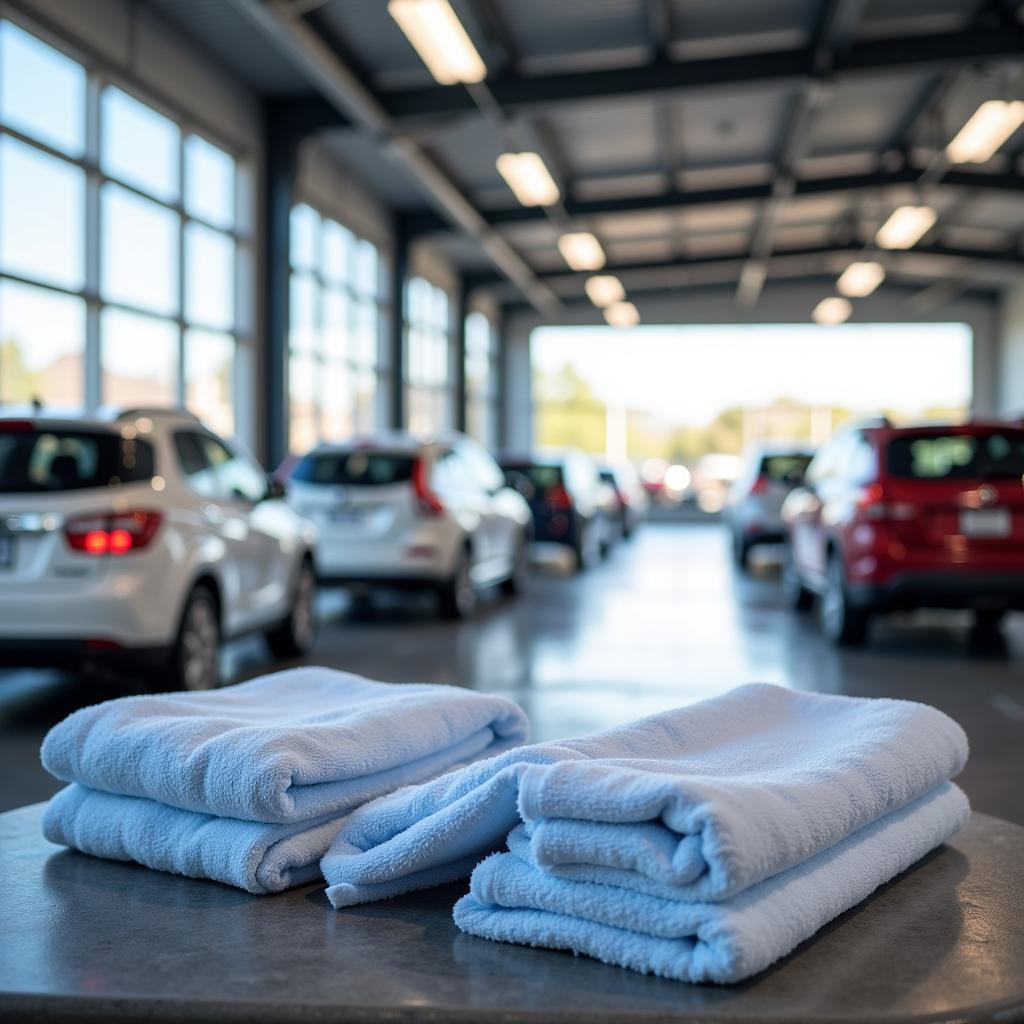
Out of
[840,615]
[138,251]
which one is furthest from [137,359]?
[840,615]

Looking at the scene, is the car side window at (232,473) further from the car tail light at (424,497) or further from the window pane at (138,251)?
the window pane at (138,251)

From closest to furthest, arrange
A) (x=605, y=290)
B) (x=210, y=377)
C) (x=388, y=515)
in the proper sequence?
(x=388, y=515), (x=210, y=377), (x=605, y=290)

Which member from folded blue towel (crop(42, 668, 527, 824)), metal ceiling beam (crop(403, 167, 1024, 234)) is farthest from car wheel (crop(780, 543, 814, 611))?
folded blue towel (crop(42, 668, 527, 824))

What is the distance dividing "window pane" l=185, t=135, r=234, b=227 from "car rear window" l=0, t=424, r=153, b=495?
396 inches

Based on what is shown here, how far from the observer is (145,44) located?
15102 millimetres

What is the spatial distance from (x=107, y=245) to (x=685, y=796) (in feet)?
44.2

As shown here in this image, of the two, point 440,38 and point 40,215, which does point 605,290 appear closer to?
point 440,38

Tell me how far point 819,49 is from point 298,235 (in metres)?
8.71

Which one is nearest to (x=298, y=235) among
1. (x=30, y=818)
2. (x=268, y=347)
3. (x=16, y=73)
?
(x=268, y=347)

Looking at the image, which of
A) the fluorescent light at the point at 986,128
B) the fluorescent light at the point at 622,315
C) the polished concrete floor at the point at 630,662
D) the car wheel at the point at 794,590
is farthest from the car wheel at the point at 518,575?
the fluorescent light at the point at 622,315

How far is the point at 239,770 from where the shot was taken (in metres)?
2.51

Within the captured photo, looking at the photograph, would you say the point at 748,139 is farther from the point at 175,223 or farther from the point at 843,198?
the point at 175,223

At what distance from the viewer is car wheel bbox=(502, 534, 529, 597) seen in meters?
15.1

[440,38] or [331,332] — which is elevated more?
[440,38]
